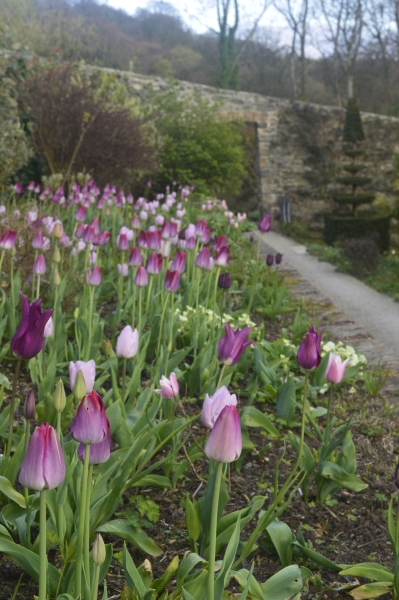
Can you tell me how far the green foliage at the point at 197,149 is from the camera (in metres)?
11.8

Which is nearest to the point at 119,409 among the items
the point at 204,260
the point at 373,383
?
the point at 204,260

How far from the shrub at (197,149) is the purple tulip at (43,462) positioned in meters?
10.8

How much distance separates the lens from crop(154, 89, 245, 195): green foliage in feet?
38.8

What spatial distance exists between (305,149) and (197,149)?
A: 4792 mm

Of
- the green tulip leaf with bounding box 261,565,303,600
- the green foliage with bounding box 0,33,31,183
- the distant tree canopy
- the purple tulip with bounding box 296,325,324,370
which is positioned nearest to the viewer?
the green tulip leaf with bounding box 261,565,303,600

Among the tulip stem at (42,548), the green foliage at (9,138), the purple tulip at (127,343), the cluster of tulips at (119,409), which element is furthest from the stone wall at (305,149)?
the tulip stem at (42,548)

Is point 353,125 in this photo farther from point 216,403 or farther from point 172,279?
point 216,403

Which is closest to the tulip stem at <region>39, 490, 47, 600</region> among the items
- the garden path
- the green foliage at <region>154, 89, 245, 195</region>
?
the garden path

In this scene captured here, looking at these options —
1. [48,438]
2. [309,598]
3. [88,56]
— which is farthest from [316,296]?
[88,56]

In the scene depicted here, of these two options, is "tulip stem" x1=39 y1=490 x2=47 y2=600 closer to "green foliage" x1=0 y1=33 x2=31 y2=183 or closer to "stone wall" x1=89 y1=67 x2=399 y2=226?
"green foliage" x1=0 y1=33 x2=31 y2=183

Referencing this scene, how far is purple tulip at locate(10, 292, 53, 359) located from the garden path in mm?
2469

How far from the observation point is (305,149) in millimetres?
15531

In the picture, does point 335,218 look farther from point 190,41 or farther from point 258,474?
point 190,41

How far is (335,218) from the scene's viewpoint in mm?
12484
